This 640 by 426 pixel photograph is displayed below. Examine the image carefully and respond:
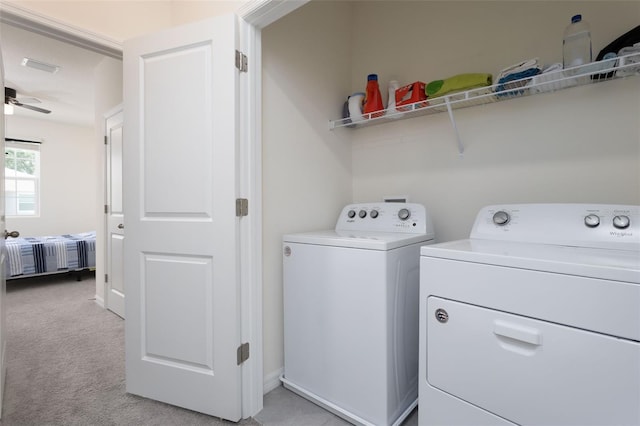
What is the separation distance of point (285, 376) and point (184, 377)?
535mm

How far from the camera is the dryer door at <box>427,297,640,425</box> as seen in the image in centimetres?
80

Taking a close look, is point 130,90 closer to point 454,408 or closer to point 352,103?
point 352,103

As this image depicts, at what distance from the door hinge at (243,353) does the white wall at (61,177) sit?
516 cm

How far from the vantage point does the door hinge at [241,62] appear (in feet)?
4.66

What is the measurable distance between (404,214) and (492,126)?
69 centimetres

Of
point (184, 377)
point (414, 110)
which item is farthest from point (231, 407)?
point (414, 110)

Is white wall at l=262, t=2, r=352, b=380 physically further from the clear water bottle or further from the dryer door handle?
the clear water bottle

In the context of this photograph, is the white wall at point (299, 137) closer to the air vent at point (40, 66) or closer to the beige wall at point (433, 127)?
the beige wall at point (433, 127)

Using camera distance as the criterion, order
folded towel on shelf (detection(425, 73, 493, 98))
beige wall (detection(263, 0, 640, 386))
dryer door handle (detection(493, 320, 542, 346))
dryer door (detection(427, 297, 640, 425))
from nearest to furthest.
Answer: dryer door (detection(427, 297, 640, 425)) → dryer door handle (detection(493, 320, 542, 346)) → beige wall (detection(263, 0, 640, 386)) → folded towel on shelf (detection(425, 73, 493, 98))

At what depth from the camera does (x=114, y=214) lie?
2.92 m

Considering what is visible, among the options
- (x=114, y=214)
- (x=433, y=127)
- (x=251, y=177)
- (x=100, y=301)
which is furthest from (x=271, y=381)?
(x=100, y=301)

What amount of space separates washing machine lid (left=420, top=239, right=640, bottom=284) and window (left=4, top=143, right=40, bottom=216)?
22.5ft

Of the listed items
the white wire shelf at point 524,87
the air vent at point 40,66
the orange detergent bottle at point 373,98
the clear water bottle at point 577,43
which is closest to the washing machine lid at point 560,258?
the white wire shelf at point 524,87

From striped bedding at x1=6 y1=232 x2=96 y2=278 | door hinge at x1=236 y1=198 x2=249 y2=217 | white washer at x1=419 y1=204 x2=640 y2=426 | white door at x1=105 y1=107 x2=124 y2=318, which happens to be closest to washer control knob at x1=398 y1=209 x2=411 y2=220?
white washer at x1=419 y1=204 x2=640 y2=426
